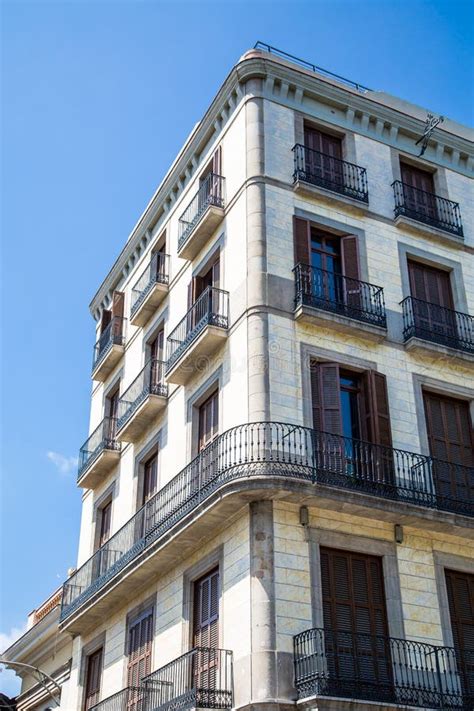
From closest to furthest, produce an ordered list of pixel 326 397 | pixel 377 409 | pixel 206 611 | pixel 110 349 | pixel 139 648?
pixel 206 611 < pixel 326 397 < pixel 377 409 < pixel 139 648 < pixel 110 349

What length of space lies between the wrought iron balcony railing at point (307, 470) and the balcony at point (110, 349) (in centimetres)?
777

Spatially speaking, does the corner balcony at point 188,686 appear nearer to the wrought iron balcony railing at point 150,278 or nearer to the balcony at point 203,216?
the balcony at point 203,216

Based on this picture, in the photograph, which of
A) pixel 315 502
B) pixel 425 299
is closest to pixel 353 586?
pixel 315 502

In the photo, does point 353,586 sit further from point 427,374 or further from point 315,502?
point 427,374

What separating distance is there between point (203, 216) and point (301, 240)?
283cm

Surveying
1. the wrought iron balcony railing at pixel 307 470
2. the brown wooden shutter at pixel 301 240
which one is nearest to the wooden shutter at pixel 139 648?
the wrought iron balcony railing at pixel 307 470

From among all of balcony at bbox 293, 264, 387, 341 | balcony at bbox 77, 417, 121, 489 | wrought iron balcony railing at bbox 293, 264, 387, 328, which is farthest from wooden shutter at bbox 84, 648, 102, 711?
wrought iron balcony railing at bbox 293, 264, 387, 328

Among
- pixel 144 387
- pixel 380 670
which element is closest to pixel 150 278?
pixel 144 387

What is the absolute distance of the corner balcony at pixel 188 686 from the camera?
16.4 meters

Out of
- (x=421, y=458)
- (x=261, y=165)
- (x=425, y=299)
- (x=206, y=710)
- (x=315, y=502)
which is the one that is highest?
(x=261, y=165)

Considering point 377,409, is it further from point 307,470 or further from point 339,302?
point 307,470

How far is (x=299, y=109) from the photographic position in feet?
75.9

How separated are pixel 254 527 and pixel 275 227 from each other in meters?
6.97

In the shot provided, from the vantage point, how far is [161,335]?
2564 centimetres
